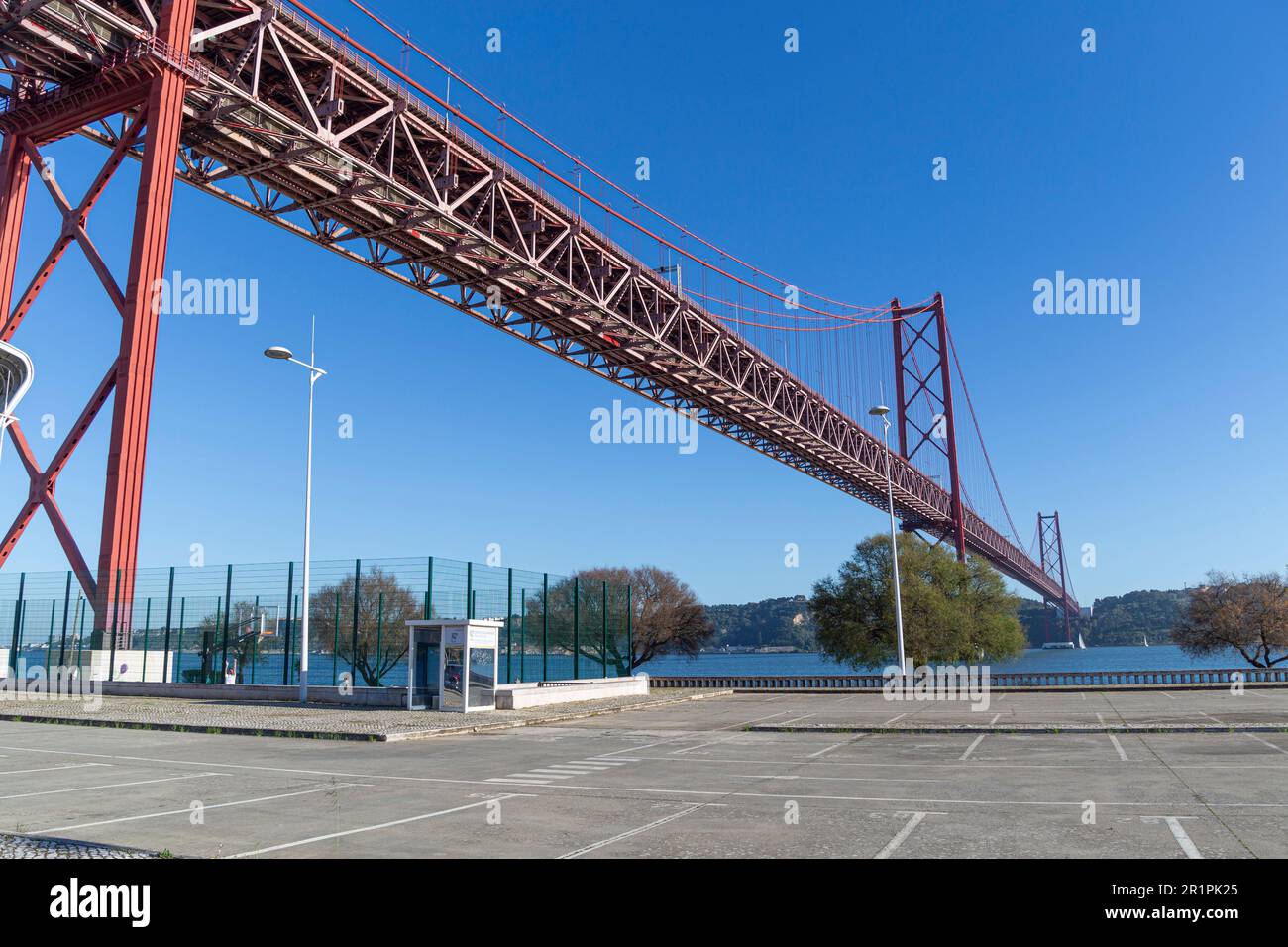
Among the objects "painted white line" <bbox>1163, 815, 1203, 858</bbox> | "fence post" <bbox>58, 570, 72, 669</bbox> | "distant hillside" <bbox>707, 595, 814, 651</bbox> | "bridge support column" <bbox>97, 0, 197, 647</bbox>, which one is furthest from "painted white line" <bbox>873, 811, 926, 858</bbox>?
"distant hillside" <bbox>707, 595, 814, 651</bbox>

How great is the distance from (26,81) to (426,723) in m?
20.7

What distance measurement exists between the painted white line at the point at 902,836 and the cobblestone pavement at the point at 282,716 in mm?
9859

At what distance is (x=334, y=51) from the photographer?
2455 cm

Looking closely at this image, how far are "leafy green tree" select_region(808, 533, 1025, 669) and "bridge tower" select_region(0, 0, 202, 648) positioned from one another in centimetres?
3322

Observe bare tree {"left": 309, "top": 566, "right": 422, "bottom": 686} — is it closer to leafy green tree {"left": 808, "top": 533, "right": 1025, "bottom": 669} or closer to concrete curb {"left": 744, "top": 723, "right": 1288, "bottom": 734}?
concrete curb {"left": 744, "top": 723, "right": 1288, "bottom": 734}

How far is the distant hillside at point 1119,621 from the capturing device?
138875 millimetres

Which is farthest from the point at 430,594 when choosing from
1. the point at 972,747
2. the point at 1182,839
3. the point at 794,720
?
the point at 1182,839

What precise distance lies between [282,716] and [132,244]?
1190cm

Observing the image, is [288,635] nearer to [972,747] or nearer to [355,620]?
[355,620]

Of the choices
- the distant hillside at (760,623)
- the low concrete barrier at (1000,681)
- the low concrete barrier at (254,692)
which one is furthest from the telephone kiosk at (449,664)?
the distant hillside at (760,623)

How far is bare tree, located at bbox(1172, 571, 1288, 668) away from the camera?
135 feet

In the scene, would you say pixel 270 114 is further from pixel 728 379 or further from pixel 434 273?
pixel 728 379

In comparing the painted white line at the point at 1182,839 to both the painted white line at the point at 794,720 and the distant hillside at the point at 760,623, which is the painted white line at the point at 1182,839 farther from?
the distant hillside at the point at 760,623
